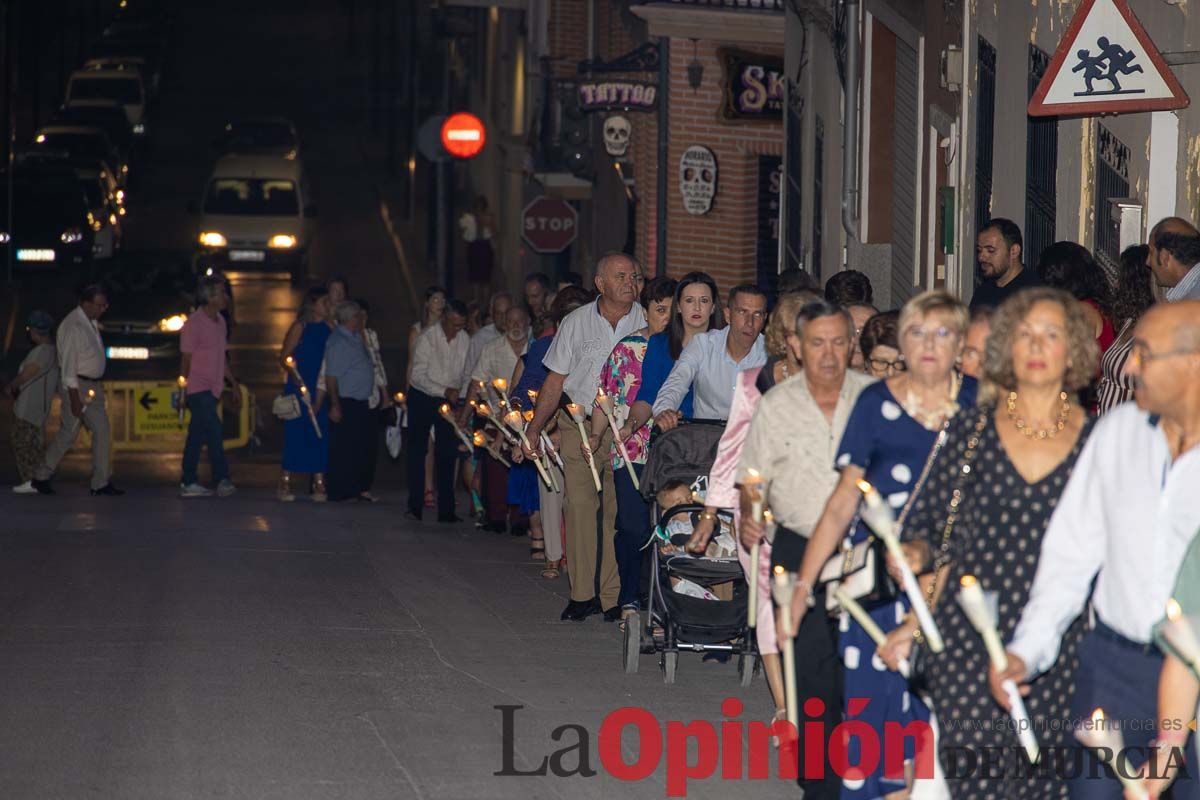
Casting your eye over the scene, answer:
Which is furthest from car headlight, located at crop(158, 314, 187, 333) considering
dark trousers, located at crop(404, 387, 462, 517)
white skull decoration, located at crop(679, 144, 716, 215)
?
dark trousers, located at crop(404, 387, 462, 517)

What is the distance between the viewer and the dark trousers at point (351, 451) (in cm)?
1697

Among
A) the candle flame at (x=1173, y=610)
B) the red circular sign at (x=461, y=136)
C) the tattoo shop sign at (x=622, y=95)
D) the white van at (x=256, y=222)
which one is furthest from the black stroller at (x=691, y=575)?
the white van at (x=256, y=222)

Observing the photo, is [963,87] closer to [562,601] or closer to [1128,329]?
[562,601]

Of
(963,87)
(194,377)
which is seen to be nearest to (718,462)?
(963,87)

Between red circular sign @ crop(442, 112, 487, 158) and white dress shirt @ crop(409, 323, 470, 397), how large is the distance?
1545 centimetres

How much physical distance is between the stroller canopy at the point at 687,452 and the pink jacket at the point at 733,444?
3.69 feet

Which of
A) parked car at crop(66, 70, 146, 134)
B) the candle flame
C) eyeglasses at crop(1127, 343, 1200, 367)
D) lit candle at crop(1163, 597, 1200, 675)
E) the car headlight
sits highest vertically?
parked car at crop(66, 70, 146, 134)

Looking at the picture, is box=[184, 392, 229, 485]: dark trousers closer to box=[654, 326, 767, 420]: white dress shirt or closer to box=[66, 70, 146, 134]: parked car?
box=[654, 326, 767, 420]: white dress shirt

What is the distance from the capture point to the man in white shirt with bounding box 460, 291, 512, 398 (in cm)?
1513

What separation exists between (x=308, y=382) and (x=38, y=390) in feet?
8.01

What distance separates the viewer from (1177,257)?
8.42 metres

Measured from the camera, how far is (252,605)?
11.2 meters

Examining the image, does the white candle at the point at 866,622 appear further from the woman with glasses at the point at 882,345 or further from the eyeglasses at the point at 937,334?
the woman with glasses at the point at 882,345

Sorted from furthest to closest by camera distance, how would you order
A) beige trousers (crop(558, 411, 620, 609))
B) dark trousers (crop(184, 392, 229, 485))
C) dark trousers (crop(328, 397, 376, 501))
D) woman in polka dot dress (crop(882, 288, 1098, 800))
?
dark trousers (crop(184, 392, 229, 485)) < dark trousers (crop(328, 397, 376, 501)) < beige trousers (crop(558, 411, 620, 609)) < woman in polka dot dress (crop(882, 288, 1098, 800))
